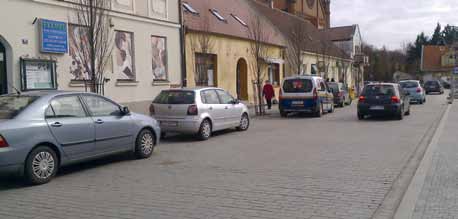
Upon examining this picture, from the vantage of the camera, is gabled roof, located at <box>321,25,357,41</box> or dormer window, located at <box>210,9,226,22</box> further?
gabled roof, located at <box>321,25,357,41</box>

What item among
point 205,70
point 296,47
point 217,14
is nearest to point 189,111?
point 205,70

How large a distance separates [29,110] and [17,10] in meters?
7.50

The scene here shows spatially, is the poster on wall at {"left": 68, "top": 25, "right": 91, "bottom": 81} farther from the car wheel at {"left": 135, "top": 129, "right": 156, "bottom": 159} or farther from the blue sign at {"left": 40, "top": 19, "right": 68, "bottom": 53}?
the car wheel at {"left": 135, "top": 129, "right": 156, "bottom": 159}

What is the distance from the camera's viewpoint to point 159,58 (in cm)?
2088

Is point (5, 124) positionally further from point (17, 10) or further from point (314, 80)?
point (314, 80)

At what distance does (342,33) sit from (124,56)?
49.8m

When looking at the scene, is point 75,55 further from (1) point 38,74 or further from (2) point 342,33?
(2) point 342,33

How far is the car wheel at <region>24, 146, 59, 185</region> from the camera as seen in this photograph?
24.9ft

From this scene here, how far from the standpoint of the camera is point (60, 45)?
50.5 feet

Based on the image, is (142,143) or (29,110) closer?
(29,110)

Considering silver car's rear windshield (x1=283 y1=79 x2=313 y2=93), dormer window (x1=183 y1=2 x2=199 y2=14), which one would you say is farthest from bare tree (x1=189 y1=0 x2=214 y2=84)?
silver car's rear windshield (x1=283 y1=79 x2=313 y2=93)

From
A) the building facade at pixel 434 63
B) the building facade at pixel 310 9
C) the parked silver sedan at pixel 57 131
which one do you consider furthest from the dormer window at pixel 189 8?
the building facade at pixel 434 63

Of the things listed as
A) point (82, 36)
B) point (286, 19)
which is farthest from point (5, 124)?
point (286, 19)

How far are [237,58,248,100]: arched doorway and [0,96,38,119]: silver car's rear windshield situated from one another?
22592mm
